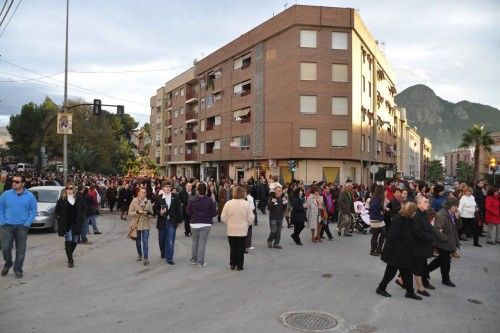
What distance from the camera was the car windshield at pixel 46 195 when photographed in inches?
576

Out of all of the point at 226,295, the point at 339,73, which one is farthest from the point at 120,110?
the point at 226,295

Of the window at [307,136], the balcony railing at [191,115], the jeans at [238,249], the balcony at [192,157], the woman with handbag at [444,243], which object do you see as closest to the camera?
the woman with handbag at [444,243]

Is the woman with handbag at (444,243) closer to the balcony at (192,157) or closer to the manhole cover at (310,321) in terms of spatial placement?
the manhole cover at (310,321)

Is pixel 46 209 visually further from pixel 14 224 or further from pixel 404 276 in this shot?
pixel 404 276

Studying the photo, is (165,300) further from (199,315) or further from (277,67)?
(277,67)

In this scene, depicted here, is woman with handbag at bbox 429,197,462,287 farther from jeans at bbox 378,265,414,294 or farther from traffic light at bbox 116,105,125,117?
traffic light at bbox 116,105,125,117

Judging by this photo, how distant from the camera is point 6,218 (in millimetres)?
7852

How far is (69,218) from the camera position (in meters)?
8.75

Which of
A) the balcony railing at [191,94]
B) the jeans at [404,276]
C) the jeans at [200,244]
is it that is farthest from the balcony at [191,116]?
the jeans at [404,276]

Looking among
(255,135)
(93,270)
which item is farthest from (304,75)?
(93,270)

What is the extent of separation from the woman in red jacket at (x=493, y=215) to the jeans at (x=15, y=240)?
39.6ft

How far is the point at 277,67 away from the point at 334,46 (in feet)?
16.9

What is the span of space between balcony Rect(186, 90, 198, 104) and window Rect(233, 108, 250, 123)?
12.8 meters

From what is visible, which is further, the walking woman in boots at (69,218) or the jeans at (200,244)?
the jeans at (200,244)
